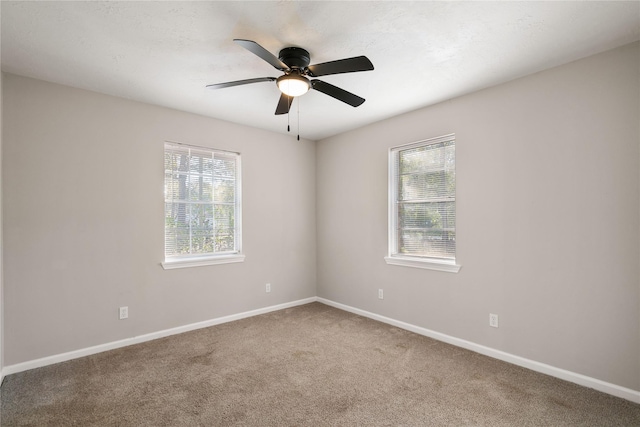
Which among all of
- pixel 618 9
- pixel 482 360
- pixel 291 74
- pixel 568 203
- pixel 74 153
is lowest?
pixel 482 360

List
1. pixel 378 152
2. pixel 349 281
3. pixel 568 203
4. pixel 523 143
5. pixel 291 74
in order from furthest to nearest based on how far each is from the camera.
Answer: pixel 349 281 → pixel 378 152 → pixel 523 143 → pixel 568 203 → pixel 291 74

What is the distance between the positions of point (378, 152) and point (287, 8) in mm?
2463

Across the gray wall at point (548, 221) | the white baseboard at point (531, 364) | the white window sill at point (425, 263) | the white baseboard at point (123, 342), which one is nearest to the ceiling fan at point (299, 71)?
the gray wall at point (548, 221)

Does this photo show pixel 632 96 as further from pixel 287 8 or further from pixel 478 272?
pixel 287 8

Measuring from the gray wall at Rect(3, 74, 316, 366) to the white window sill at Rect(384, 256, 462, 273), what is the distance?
190 cm

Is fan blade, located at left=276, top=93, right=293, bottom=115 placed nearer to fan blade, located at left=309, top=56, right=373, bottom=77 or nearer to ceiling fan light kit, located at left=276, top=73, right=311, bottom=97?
ceiling fan light kit, located at left=276, top=73, right=311, bottom=97

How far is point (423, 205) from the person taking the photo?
3.72 metres

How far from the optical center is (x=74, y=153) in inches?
120

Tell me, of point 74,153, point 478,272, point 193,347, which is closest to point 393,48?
point 478,272

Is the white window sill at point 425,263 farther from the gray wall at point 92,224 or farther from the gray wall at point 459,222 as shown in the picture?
the gray wall at point 92,224

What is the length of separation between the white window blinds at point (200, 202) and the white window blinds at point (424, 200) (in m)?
2.05

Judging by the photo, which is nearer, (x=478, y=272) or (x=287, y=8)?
(x=287, y=8)

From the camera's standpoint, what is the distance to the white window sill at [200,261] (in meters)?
3.61

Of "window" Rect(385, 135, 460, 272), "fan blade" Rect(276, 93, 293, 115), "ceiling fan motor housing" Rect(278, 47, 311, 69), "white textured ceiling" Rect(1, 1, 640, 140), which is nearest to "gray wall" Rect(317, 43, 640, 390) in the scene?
"window" Rect(385, 135, 460, 272)
